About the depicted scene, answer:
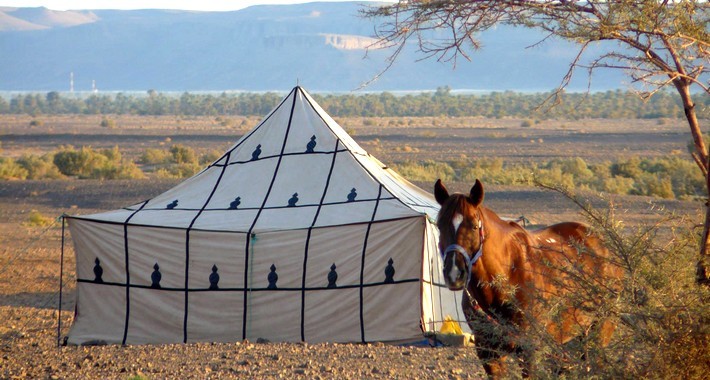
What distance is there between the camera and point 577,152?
42.9 metres

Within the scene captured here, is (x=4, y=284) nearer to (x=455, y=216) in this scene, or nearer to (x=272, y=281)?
(x=272, y=281)

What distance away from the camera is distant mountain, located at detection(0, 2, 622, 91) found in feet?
485

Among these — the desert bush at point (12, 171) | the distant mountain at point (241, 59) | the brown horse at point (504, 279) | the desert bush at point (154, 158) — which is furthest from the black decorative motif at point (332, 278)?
the distant mountain at point (241, 59)

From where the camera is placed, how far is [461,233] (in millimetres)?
5953

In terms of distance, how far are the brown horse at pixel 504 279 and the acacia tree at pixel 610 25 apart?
116cm

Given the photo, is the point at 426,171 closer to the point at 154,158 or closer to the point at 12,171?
the point at 154,158

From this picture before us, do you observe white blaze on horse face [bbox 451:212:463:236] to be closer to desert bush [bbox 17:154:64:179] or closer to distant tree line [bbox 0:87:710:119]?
desert bush [bbox 17:154:64:179]

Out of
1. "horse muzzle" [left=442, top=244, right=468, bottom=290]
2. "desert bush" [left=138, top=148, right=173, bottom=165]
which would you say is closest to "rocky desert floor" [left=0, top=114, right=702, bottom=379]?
"horse muzzle" [left=442, top=244, right=468, bottom=290]

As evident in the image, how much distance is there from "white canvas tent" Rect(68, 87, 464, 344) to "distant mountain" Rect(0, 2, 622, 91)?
393 ft

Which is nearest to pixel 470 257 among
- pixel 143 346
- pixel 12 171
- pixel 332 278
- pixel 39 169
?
pixel 332 278

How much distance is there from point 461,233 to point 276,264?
15.2ft

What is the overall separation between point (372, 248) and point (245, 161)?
212cm

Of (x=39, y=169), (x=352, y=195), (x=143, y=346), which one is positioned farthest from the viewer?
(x=39, y=169)

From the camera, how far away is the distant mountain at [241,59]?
14775cm
